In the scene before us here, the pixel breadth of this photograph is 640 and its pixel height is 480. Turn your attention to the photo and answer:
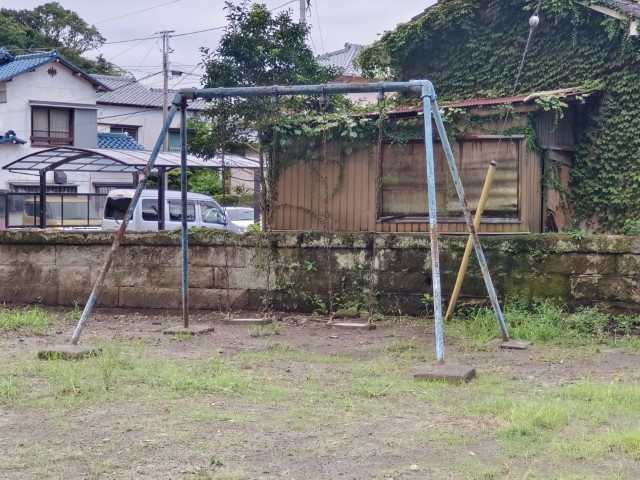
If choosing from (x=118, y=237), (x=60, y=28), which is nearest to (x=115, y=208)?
(x=118, y=237)

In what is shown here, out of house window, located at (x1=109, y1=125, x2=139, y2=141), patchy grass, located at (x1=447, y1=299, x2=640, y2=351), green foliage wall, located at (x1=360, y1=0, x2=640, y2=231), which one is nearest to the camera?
patchy grass, located at (x1=447, y1=299, x2=640, y2=351)

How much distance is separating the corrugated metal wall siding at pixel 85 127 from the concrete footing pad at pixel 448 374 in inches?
1149

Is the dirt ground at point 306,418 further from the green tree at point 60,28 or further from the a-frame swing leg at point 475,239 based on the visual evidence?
the green tree at point 60,28

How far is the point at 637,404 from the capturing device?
19.5 ft

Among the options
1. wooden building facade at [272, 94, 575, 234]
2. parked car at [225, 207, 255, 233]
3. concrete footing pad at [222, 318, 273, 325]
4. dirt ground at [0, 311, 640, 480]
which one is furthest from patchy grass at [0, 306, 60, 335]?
parked car at [225, 207, 255, 233]

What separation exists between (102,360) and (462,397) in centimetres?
325

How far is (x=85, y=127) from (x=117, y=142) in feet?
4.75

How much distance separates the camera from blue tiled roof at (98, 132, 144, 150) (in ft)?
113

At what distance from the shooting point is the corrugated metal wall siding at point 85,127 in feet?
112

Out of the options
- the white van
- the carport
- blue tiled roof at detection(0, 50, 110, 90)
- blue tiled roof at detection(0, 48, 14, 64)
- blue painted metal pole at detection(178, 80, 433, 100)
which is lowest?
the white van

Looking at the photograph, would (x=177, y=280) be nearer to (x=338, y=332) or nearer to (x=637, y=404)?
(x=338, y=332)

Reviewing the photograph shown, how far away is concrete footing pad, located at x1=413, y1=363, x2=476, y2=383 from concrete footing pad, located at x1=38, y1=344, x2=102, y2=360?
10.2 feet

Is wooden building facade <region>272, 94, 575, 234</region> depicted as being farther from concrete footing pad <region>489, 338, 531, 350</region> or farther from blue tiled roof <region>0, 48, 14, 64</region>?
blue tiled roof <region>0, 48, 14, 64</region>

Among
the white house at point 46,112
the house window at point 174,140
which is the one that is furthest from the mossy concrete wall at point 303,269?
the house window at point 174,140
